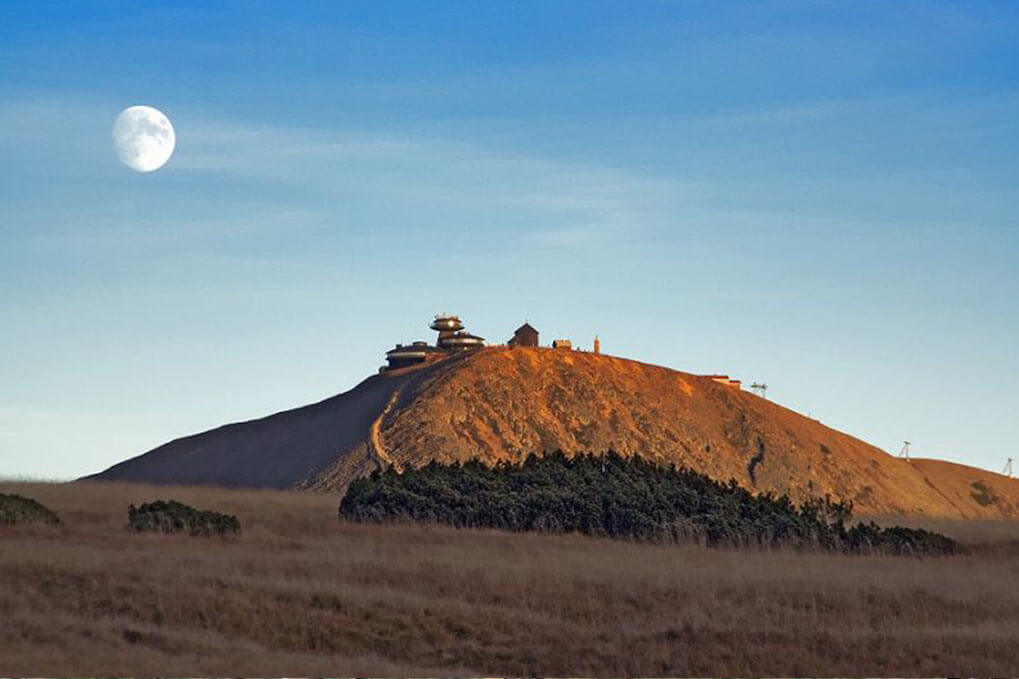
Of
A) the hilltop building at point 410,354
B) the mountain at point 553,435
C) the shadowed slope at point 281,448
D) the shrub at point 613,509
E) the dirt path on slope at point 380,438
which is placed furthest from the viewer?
the hilltop building at point 410,354

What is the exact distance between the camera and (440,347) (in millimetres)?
129000

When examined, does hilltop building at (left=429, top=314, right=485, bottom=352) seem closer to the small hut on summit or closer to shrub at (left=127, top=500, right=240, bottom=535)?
the small hut on summit

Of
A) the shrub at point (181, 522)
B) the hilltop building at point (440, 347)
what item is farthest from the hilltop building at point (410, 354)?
the shrub at point (181, 522)

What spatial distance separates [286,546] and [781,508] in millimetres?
18897

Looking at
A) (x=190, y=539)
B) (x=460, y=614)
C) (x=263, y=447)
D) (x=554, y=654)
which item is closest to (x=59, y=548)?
(x=190, y=539)

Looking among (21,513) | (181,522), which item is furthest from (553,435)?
(21,513)

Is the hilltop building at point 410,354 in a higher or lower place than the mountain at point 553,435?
higher

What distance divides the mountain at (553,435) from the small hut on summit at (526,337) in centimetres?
521

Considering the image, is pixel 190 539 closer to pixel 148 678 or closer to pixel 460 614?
pixel 460 614

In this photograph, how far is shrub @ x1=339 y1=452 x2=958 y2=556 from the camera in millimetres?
44781

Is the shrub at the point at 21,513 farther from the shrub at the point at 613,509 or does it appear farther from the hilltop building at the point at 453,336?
the hilltop building at the point at 453,336

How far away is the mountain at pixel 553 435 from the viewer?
337 ft

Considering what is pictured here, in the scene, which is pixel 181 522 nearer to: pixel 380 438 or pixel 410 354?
pixel 380 438

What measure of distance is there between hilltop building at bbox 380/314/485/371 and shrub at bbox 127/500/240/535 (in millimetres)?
83378
